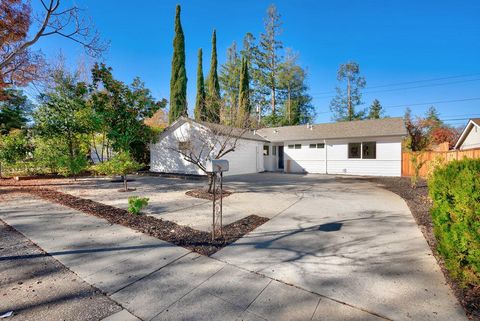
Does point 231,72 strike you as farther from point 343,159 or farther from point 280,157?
point 343,159

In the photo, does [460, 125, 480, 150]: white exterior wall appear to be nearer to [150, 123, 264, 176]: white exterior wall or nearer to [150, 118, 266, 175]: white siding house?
[150, 118, 266, 175]: white siding house

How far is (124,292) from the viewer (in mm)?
2369

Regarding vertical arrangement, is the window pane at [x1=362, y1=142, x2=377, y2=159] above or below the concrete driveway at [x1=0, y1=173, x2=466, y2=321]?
above

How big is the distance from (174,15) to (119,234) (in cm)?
2222

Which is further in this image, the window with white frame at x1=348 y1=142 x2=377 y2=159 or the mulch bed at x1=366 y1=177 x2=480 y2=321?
the window with white frame at x1=348 y1=142 x2=377 y2=159

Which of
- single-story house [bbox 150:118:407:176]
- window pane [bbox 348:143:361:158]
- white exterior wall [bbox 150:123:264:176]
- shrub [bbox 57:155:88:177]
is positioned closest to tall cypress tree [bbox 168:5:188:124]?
white exterior wall [bbox 150:123:264:176]

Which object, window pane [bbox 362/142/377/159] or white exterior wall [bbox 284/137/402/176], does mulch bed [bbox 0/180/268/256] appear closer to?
white exterior wall [bbox 284/137/402/176]

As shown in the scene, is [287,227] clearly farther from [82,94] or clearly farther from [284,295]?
[82,94]

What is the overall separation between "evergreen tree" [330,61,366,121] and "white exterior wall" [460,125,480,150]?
406 inches

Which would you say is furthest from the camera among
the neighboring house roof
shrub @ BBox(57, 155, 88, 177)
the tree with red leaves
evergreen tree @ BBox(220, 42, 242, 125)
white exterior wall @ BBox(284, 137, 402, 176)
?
evergreen tree @ BBox(220, 42, 242, 125)

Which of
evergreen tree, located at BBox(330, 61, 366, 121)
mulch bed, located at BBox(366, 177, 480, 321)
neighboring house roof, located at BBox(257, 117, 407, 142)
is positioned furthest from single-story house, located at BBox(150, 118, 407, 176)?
evergreen tree, located at BBox(330, 61, 366, 121)

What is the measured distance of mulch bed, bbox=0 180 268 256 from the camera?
3.66 meters

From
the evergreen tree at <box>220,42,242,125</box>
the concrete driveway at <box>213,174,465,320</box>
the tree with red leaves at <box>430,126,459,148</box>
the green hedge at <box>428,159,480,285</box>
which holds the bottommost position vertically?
the concrete driveway at <box>213,174,465,320</box>

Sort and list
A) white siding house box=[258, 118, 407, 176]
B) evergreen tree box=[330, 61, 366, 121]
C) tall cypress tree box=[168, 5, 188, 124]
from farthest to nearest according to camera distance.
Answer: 1. evergreen tree box=[330, 61, 366, 121]
2. tall cypress tree box=[168, 5, 188, 124]
3. white siding house box=[258, 118, 407, 176]
